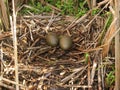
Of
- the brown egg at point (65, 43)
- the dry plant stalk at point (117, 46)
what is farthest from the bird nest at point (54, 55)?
the dry plant stalk at point (117, 46)

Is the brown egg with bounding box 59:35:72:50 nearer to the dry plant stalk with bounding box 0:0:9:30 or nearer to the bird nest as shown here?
the bird nest

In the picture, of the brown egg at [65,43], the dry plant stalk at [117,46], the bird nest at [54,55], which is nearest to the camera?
the dry plant stalk at [117,46]

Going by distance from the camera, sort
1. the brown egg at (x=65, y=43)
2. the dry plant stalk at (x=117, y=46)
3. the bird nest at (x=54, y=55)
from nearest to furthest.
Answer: the dry plant stalk at (x=117, y=46), the bird nest at (x=54, y=55), the brown egg at (x=65, y=43)

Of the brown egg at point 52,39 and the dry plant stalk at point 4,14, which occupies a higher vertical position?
the dry plant stalk at point 4,14

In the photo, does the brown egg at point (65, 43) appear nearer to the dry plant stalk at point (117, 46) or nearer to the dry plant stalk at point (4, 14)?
the dry plant stalk at point (4, 14)

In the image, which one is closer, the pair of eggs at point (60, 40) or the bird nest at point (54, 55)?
the bird nest at point (54, 55)

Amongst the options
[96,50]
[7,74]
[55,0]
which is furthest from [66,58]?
→ [55,0]

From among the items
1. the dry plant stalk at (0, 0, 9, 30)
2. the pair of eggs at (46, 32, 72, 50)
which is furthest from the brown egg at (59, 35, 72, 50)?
the dry plant stalk at (0, 0, 9, 30)
